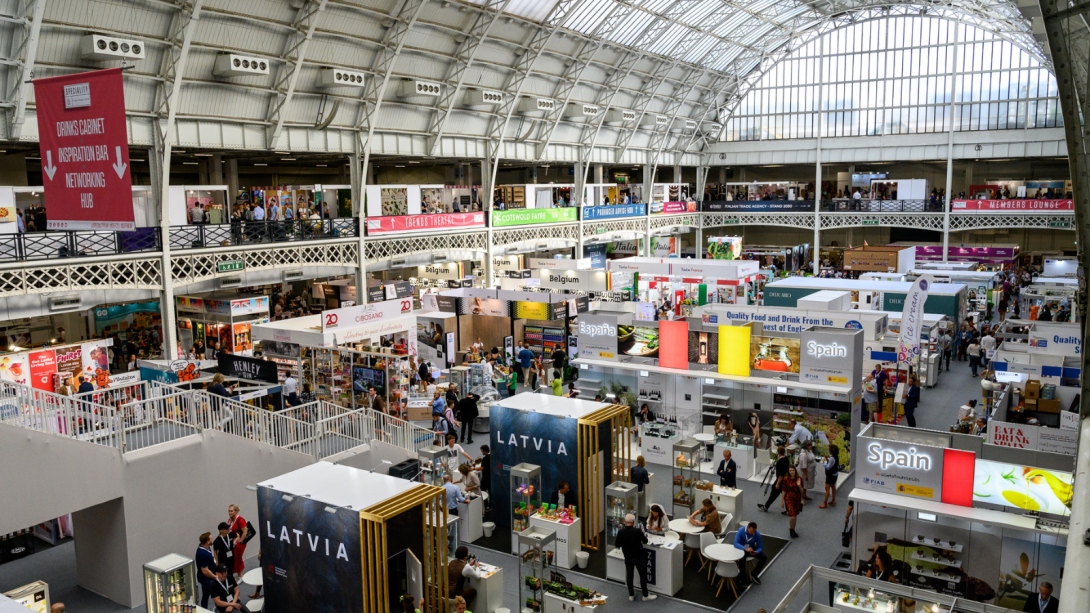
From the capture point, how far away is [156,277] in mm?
20109

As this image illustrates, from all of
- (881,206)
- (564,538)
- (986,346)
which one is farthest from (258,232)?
(881,206)

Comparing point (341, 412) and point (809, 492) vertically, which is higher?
point (341, 412)

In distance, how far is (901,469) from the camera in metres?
10.1

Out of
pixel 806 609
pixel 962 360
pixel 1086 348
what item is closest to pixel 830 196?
pixel 962 360

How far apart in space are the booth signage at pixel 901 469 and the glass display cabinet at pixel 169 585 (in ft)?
27.9

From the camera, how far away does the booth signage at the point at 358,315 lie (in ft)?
60.5

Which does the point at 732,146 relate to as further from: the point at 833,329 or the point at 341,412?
the point at 341,412

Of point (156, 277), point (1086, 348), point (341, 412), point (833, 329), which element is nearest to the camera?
point (1086, 348)

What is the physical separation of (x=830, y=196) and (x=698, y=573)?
128 ft

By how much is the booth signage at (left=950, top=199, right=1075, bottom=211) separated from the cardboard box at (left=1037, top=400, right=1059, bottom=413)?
26.0m

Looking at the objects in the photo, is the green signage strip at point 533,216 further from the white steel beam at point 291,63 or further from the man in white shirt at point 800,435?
the man in white shirt at point 800,435

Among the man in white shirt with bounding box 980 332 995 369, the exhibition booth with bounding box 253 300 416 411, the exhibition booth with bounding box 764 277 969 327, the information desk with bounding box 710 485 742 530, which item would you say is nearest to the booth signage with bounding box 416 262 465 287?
the exhibition booth with bounding box 253 300 416 411

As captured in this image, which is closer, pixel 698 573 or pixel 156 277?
pixel 698 573

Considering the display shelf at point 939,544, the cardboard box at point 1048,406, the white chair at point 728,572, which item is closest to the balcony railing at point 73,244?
the white chair at point 728,572
